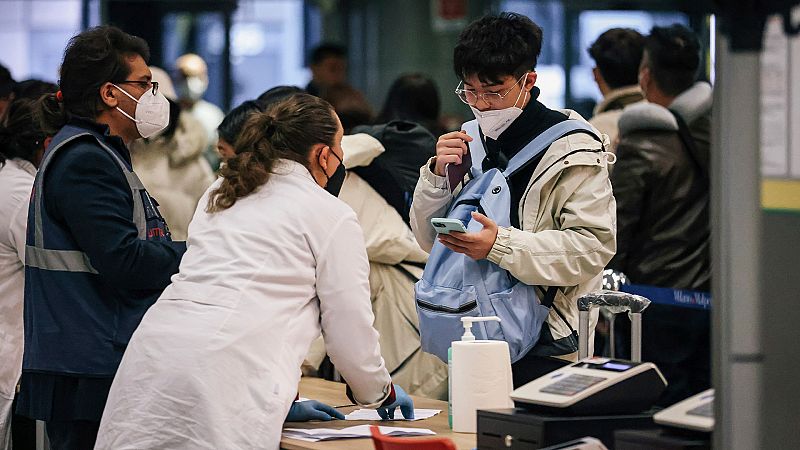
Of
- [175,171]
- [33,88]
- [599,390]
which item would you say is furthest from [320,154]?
[175,171]

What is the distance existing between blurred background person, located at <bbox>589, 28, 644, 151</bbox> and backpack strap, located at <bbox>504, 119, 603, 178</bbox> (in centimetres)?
188

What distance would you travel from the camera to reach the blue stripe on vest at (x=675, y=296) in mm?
4758

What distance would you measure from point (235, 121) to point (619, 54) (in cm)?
165

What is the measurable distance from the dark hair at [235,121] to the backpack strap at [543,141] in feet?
4.81

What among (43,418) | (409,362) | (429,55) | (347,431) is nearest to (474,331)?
(347,431)

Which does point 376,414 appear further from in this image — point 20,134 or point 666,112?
point 666,112

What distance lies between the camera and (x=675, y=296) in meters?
4.81

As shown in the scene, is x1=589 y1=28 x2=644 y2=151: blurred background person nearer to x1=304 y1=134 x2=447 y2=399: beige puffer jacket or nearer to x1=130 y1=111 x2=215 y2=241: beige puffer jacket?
x1=304 y1=134 x2=447 y2=399: beige puffer jacket

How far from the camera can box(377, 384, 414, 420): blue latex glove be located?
10.3 feet

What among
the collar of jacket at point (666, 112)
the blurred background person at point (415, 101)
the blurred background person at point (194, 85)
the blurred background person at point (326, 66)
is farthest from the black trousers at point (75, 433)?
the blurred background person at point (194, 85)

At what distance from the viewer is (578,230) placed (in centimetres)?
313

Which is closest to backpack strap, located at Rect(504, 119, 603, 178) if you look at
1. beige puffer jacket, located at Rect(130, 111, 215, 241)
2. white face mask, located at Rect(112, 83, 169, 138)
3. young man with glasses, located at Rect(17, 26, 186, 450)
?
young man with glasses, located at Rect(17, 26, 186, 450)

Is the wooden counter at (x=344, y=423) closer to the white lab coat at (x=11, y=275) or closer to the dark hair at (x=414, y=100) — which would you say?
the white lab coat at (x=11, y=275)

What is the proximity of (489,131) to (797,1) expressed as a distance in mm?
1539
